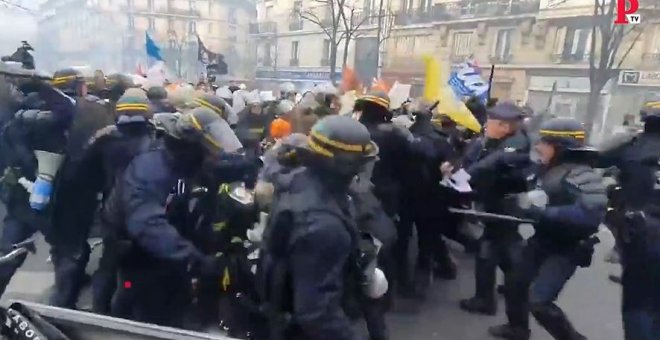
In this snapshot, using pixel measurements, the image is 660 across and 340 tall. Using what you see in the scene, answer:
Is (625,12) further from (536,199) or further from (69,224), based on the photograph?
(69,224)

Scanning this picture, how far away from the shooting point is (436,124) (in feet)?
16.9

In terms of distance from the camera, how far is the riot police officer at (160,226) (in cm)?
279

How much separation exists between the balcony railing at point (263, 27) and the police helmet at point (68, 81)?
1237 inches

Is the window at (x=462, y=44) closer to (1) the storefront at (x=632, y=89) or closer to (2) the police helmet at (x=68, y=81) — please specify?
(1) the storefront at (x=632, y=89)

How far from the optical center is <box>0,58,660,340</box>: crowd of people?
234 centimetres

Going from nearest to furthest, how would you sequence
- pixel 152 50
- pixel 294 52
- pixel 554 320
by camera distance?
pixel 554 320 → pixel 152 50 → pixel 294 52

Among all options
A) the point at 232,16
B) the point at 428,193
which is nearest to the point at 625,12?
the point at 428,193

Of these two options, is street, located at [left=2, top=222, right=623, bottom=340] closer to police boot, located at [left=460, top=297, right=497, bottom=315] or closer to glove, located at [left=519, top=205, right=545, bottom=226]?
police boot, located at [left=460, top=297, right=497, bottom=315]

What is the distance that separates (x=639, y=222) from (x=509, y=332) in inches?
53.6

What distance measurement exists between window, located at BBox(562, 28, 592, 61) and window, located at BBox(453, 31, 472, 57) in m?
3.98

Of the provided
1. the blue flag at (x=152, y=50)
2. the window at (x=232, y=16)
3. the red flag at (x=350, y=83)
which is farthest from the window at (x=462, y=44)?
the window at (x=232, y=16)

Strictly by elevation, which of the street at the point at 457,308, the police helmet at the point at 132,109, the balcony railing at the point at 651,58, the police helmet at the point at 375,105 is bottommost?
the street at the point at 457,308

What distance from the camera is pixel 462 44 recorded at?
25.3 m

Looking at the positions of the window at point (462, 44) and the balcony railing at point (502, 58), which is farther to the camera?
the window at point (462, 44)
